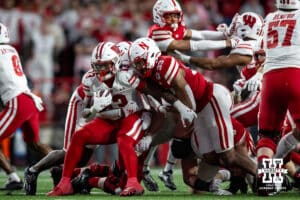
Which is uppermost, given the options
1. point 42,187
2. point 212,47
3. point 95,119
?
point 212,47

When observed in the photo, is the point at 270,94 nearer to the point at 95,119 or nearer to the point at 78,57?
the point at 95,119

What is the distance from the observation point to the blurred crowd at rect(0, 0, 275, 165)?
14508 mm

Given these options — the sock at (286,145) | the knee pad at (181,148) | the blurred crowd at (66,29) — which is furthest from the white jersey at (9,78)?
the blurred crowd at (66,29)

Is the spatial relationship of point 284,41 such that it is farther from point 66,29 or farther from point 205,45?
point 66,29

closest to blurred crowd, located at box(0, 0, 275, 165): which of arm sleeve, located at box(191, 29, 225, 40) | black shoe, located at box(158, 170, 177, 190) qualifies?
black shoe, located at box(158, 170, 177, 190)

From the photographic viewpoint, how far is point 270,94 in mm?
8477

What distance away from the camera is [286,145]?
861cm

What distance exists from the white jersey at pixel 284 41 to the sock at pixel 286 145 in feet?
1.87

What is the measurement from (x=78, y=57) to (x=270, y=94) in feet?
22.4

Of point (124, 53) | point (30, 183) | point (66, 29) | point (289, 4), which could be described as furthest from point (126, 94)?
point (66, 29)

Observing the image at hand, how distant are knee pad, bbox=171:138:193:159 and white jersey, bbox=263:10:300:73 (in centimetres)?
115

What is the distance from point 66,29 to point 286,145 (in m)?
7.50

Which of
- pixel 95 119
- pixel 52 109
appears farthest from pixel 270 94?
pixel 52 109

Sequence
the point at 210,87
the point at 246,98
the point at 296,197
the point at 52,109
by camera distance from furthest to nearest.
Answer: the point at 52,109, the point at 246,98, the point at 210,87, the point at 296,197
